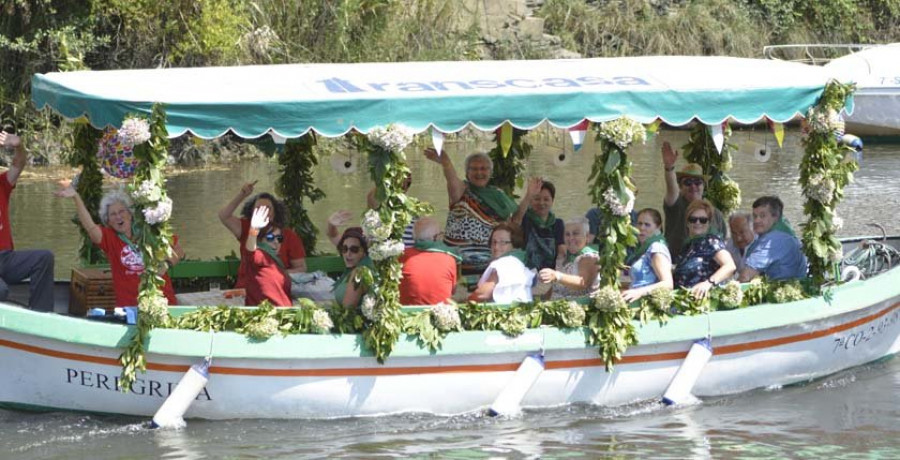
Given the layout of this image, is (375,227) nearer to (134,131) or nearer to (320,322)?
(320,322)

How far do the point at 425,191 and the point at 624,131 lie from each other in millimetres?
11559

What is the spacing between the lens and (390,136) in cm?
881

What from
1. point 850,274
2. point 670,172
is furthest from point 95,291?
point 850,274

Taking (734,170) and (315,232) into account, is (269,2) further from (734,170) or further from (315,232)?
(315,232)

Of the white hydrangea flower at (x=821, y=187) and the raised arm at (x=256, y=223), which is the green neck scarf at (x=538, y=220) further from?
the raised arm at (x=256, y=223)

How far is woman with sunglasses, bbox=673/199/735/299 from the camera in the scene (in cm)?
1013

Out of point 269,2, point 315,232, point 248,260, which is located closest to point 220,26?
point 269,2

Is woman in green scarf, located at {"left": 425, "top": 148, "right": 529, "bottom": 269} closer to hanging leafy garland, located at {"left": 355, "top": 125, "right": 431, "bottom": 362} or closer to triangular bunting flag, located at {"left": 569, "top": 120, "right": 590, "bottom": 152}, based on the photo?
triangular bunting flag, located at {"left": 569, "top": 120, "right": 590, "bottom": 152}

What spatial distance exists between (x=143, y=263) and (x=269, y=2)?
1629 centimetres

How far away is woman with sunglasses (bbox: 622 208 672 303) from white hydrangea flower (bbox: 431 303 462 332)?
1.27 metres

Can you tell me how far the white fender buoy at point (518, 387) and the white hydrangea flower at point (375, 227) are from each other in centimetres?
131

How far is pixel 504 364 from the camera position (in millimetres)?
9430

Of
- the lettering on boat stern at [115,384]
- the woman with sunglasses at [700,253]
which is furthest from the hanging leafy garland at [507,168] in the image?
the lettering on boat stern at [115,384]

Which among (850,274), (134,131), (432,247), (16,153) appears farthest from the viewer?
(850,274)
